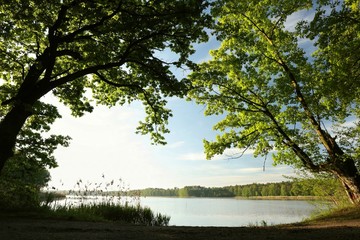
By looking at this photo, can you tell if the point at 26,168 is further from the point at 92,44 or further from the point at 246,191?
the point at 246,191

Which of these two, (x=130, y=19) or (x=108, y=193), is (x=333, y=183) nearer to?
(x=108, y=193)

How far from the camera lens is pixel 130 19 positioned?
9.62m

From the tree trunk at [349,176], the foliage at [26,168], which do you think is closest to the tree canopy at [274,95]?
the tree trunk at [349,176]

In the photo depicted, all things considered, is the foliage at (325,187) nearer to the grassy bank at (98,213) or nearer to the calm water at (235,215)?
the calm water at (235,215)

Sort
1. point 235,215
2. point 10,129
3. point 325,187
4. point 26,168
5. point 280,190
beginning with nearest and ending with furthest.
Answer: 1. point 10,129
2. point 26,168
3. point 325,187
4. point 235,215
5. point 280,190

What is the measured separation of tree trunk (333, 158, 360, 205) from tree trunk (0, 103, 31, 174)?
1353 centimetres

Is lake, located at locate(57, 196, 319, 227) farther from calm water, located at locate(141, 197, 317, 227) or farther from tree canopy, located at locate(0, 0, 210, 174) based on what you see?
tree canopy, located at locate(0, 0, 210, 174)

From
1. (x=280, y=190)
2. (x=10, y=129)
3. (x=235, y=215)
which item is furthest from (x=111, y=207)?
(x=280, y=190)

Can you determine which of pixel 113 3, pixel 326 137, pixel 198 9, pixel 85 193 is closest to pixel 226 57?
pixel 326 137

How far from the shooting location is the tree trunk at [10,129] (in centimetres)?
912

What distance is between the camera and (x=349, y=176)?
13.9 meters

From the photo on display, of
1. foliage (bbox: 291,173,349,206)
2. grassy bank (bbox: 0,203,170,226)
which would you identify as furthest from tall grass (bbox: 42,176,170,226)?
foliage (bbox: 291,173,349,206)

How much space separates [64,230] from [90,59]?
20.5 ft

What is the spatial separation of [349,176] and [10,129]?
14.3 metres
